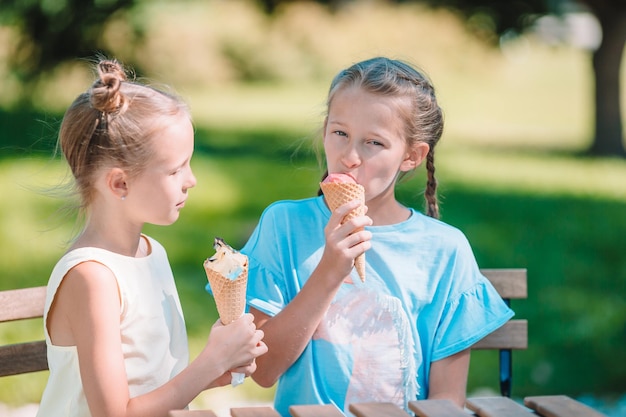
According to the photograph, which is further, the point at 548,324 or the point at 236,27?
the point at 236,27

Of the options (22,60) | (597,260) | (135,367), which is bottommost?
(597,260)

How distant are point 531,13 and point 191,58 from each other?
6601 millimetres

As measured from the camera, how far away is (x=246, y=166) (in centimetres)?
1045

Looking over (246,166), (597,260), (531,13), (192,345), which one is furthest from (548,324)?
(531,13)

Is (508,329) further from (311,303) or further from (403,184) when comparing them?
(403,184)

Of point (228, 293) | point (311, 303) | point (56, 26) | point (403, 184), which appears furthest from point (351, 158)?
point (56, 26)

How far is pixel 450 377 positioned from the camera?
8.63 ft

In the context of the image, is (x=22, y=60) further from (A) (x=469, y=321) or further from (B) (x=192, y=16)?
(A) (x=469, y=321)

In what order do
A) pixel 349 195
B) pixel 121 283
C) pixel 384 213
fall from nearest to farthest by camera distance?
pixel 121 283
pixel 349 195
pixel 384 213

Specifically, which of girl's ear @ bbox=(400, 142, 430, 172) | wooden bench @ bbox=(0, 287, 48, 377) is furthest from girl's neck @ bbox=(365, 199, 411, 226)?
wooden bench @ bbox=(0, 287, 48, 377)

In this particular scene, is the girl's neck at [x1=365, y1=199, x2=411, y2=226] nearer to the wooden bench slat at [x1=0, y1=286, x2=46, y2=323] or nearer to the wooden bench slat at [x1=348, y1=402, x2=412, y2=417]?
the wooden bench slat at [x1=348, y1=402, x2=412, y2=417]

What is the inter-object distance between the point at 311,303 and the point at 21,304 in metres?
0.81

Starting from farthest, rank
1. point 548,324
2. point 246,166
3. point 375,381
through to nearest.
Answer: point 246,166 → point 548,324 → point 375,381

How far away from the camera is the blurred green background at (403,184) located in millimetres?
5758
